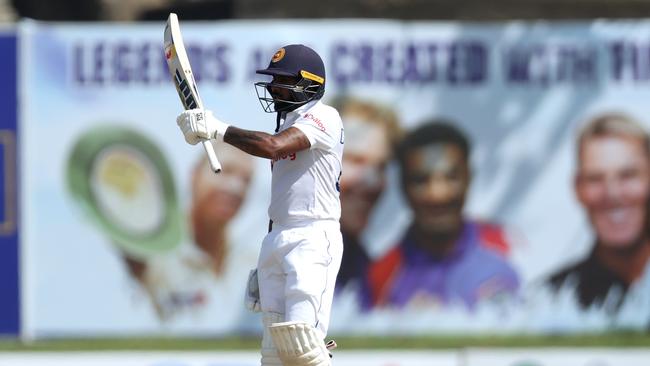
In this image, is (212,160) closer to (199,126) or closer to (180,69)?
(199,126)

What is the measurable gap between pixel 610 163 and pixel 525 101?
82 cm

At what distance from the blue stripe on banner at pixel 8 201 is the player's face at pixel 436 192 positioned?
3.07 metres

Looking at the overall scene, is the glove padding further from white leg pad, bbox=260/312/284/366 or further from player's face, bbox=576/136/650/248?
player's face, bbox=576/136/650/248

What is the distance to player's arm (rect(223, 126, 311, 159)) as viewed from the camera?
659cm

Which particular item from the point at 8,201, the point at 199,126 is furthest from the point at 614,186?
the point at 199,126

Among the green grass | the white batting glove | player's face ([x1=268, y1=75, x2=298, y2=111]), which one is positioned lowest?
the green grass

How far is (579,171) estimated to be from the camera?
12070 millimetres

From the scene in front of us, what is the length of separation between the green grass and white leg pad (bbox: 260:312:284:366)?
14.1 ft

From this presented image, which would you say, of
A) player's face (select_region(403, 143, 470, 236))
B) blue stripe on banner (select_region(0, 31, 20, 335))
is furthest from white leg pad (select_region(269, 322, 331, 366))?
blue stripe on banner (select_region(0, 31, 20, 335))

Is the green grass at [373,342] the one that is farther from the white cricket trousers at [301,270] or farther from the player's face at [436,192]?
the white cricket trousers at [301,270]

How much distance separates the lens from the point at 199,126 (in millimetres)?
6527

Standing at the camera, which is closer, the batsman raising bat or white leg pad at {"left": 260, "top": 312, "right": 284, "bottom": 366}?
the batsman raising bat

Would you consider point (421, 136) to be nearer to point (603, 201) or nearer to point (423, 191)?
point (423, 191)

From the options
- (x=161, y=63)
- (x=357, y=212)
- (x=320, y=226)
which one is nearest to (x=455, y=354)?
(x=320, y=226)
